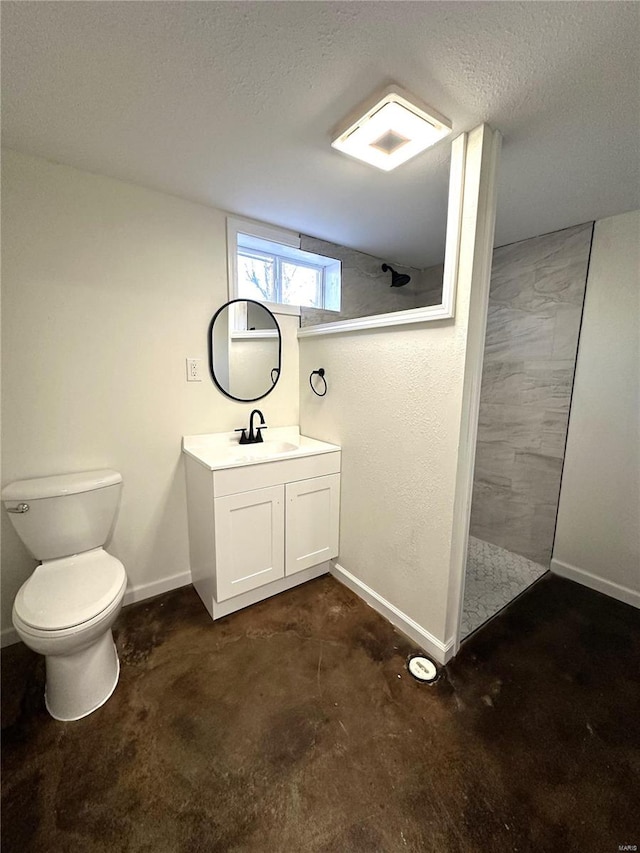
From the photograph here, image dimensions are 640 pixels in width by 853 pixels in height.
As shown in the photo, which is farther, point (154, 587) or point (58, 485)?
point (154, 587)

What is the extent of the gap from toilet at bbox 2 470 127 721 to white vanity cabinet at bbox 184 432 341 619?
430 mm

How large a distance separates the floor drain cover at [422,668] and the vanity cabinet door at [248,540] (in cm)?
79

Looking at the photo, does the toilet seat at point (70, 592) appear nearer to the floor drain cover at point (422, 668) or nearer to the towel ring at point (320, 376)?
the floor drain cover at point (422, 668)

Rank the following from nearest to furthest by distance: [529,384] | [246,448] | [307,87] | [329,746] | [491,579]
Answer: [307,87], [329,746], [246,448], [491,579], [529,384]

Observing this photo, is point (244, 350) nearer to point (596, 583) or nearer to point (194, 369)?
point (194, 369)

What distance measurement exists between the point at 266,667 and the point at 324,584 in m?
0.66

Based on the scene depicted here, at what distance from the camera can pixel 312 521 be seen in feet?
6.56

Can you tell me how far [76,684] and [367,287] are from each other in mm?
2846

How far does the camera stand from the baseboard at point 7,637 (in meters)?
1.59

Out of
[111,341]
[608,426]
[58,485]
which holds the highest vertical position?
[111,341]

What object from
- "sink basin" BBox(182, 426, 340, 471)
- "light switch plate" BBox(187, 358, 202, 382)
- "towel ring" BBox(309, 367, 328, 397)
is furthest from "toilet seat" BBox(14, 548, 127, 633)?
"towel ring" BBox(309, 367, 328, 397)

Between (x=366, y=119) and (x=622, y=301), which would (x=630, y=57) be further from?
(x=622, y=301)

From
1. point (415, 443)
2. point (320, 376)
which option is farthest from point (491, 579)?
point (320, 376)

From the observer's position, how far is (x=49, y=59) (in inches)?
38.9
